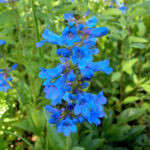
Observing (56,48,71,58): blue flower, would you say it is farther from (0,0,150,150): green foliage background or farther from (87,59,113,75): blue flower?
(0,0,150,150): green foliage background

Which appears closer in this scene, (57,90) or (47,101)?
(57,90)

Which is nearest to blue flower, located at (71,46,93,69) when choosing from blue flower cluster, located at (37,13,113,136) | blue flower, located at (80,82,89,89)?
blue flower cluster, located at (37,13,113,136)

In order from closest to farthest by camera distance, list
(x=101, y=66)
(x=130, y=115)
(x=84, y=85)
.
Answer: (x=101, y=66) → (x=84, y=85) → (x=130, y=115)

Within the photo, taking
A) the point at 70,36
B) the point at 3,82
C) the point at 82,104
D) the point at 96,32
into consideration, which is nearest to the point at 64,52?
the point at 70,36

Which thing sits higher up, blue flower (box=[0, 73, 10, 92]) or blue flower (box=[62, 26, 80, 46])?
blue flower (box=[62, 26, 80, 46])

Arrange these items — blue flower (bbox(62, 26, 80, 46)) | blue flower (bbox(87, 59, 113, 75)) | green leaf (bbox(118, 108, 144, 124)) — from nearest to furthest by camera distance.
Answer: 1. blue flower (bbox(62, 26, 80, 46))
2. blue flower (bbox(87, 59, 113, 75))
3. green leaf (bbox(118, 108, 144, 124))

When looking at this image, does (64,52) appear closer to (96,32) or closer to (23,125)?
(96,32)

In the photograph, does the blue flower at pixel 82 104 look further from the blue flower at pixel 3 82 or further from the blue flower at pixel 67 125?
the blue flower at pixel 3 82

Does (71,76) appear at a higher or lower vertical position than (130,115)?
higher

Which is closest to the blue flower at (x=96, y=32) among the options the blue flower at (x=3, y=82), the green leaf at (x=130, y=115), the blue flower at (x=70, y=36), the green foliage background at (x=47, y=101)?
the blue flower at (x=70, y=36)
